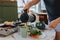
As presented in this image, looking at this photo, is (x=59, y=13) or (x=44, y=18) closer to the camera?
(x=59, y=13)

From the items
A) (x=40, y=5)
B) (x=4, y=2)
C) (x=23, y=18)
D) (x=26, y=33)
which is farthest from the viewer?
(x=40, y=5)

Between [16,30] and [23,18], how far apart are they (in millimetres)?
350

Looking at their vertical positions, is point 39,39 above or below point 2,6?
below

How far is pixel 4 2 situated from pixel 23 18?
0.91 m

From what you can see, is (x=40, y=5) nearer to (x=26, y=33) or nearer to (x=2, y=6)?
(x=2, y=6)

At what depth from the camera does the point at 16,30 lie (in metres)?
1.54

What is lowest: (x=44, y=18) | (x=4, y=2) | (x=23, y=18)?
(x=44, y=18)

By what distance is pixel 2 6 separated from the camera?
8.66 feet

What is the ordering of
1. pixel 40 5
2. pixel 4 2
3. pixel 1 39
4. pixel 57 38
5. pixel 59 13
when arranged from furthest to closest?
pixel 40 5 → pixel 4 2 → pixel 59 13 → pixel 57 38 → pixel 1 39

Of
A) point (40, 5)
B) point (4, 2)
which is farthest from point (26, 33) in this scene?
point (40, 5)

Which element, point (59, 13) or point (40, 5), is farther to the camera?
point (40, 5)

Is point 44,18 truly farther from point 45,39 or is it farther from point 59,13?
point 45,39

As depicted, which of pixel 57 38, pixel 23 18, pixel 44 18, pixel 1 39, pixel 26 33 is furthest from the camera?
pixel 44 18

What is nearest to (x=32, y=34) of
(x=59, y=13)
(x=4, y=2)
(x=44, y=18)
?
(x=59, y=13)
